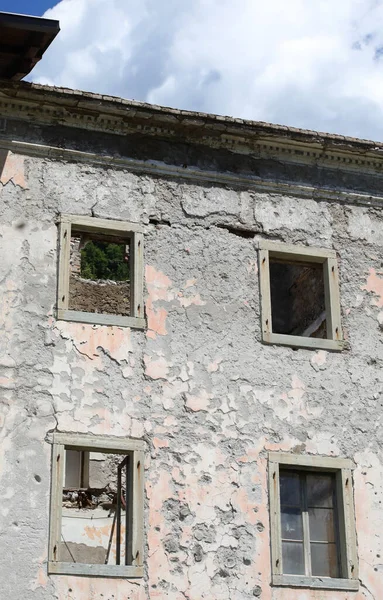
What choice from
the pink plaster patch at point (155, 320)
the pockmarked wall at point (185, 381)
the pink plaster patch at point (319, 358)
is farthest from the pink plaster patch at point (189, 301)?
the pink plaster patch at point (319, 358)

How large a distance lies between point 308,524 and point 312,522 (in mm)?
67

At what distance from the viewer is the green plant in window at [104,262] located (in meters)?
29.1

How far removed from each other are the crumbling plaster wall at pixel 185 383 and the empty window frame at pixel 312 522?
0.45ft

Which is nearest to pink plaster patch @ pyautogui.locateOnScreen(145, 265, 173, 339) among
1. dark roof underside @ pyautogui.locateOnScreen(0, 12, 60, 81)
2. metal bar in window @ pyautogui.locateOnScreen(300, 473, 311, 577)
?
metal bar in window @ pyautogui.locateOnScreen(300, 473, 311, 577)

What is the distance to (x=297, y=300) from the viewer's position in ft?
58.9

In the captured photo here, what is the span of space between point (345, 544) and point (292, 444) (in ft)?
4.32

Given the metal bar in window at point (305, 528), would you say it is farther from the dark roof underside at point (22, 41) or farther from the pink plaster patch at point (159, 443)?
the dark roof underside at point (22, 41)

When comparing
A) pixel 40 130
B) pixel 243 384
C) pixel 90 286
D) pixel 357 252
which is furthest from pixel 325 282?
pixel 90 286

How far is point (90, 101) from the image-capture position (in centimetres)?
1404

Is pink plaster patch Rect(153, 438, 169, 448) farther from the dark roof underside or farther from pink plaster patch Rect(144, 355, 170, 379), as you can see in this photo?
the dark roof underside

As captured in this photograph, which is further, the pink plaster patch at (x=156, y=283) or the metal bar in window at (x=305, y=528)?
the pink plaster patch at (x=156, y=283)

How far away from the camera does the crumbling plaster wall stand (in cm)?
1245

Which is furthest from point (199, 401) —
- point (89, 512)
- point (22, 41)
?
point (89, 512)

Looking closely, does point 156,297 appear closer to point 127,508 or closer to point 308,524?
point 127,508
